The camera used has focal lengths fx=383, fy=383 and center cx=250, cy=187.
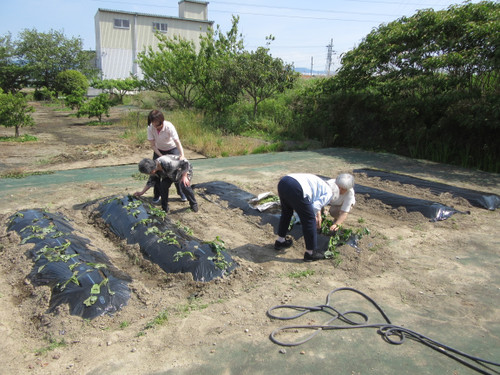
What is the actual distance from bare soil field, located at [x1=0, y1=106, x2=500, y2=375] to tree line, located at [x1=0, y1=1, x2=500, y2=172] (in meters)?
3.63

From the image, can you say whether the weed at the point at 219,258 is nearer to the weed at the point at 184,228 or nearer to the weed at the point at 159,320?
the weed at the point at 184,228

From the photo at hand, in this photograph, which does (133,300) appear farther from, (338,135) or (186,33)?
(186,33)

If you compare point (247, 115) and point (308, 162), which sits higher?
point (247, 115)

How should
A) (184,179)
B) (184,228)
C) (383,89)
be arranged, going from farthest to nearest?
(383,89), (184,179), (184,228)

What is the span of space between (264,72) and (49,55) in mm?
28716

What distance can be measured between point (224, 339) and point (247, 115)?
13.0 m

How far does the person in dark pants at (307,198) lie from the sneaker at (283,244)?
39 centimetres


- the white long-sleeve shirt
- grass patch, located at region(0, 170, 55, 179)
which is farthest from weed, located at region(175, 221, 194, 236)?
grass patch, located at region(0, 170, 55, 179)

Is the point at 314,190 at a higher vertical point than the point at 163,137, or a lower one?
lower

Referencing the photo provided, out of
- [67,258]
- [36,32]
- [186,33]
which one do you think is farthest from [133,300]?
[186,33]

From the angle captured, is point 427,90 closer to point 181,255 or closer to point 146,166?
point 146,166

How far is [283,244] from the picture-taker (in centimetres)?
455

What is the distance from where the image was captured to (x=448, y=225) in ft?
17.8

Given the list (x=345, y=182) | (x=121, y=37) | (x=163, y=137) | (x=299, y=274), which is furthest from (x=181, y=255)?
(x=121, y=37)
